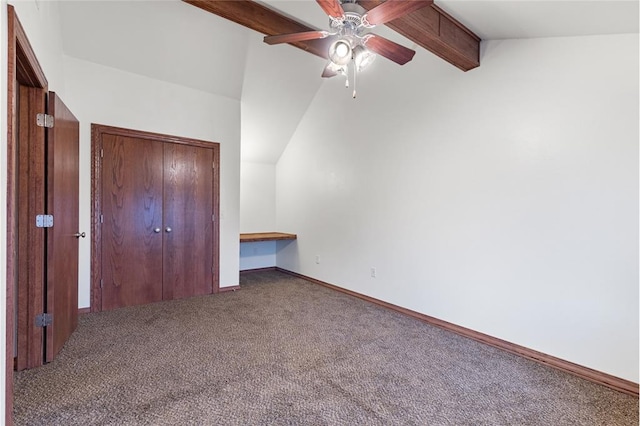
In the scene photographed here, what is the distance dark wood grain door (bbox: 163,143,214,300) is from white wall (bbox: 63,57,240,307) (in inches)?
7.2

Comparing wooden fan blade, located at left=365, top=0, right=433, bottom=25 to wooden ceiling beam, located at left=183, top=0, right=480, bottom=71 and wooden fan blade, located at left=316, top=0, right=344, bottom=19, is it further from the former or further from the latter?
wooden ceiling beam, located at left=183, top=0, right=480, bottom=71

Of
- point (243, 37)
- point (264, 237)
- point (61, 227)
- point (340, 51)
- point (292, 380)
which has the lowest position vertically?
point (292, 380)

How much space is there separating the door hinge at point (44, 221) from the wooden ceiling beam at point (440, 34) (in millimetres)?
2633

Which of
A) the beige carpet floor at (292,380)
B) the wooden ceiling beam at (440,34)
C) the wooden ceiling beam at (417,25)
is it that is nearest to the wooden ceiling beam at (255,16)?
the wooden ceiling beam at (417,25)

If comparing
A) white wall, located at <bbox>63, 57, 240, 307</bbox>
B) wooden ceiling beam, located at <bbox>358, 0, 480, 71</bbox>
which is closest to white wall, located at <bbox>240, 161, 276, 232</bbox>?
white wall, located at <bbox>63, 57, 240, 307</bbox>

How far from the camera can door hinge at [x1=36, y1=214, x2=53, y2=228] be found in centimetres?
229

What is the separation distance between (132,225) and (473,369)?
364cm

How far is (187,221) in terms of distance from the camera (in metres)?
4.06

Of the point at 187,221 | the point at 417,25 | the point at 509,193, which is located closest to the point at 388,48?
the point at 417,25

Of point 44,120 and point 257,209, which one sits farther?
point 257,209

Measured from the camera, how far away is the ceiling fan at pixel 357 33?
68.4 inches

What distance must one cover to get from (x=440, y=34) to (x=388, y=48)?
56 cm

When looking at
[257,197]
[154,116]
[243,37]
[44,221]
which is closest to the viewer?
[44,221]

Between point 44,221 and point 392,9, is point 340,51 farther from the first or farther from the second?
point 44,221
